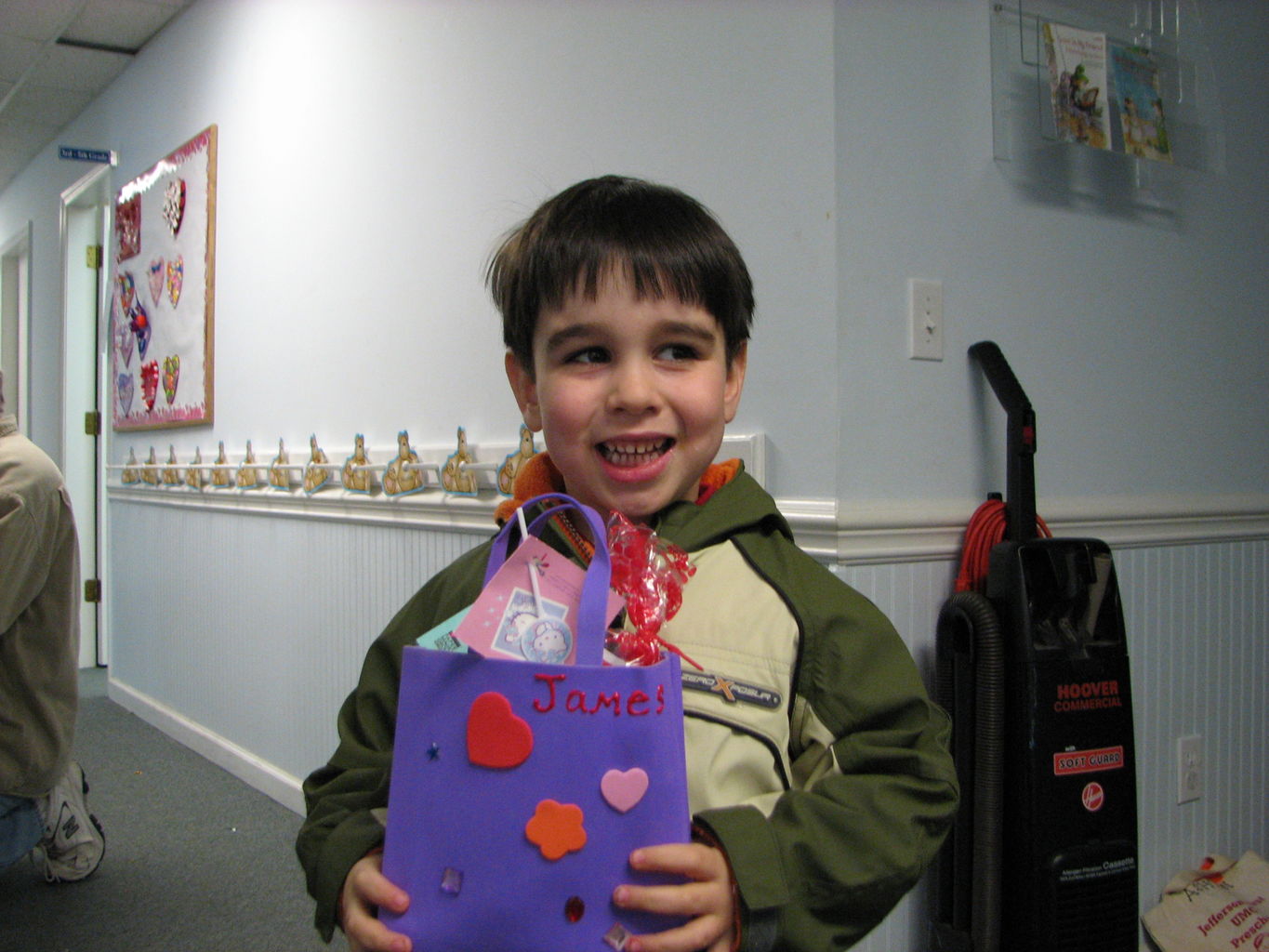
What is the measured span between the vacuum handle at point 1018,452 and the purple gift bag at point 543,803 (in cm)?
105

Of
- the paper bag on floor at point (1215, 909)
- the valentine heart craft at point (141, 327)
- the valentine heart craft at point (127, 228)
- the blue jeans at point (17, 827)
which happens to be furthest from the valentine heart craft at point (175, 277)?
the paper bag on floor at point (1215, 909)

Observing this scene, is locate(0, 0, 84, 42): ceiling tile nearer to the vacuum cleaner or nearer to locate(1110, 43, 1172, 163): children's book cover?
locate(1110, 43, 1172, 163): children's book cover

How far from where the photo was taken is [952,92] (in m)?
1.55

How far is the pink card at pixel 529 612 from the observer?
0.63 m

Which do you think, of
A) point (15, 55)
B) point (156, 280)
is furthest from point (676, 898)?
point (15, 55)

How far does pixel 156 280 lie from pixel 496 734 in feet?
12.5

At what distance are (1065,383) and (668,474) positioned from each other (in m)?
1.18

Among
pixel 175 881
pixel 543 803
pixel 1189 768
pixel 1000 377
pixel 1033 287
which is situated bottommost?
pixel 175 881

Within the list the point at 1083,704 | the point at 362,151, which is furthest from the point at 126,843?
the point at 1083,704

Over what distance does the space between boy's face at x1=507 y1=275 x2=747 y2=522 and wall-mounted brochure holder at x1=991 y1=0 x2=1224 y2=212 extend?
1.06 m

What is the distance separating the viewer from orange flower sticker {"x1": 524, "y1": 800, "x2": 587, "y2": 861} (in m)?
0.59

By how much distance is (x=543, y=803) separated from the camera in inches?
23.3

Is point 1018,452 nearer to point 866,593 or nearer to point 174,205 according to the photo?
point 866,593

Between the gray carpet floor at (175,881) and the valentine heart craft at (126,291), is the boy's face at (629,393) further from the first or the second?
the valentine heart craft at (126,291)
